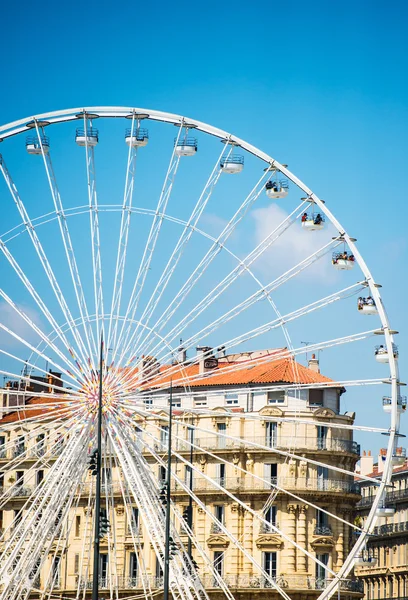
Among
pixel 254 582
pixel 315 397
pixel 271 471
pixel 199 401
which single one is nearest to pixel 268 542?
pixel 254 582

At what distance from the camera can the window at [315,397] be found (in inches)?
4109

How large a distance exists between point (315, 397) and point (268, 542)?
11.0m

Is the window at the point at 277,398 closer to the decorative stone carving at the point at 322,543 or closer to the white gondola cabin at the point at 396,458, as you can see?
the decorative stone carving at the point at 322,543

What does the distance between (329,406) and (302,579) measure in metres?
13.3

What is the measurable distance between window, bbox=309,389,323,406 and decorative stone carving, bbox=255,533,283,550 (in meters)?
9.97

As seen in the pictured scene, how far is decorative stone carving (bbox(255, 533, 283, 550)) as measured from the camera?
100 metres

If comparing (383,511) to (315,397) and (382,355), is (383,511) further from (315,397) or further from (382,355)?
(315,397)

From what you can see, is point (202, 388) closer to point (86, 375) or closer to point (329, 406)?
point (329, 406)

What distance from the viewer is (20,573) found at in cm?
6216

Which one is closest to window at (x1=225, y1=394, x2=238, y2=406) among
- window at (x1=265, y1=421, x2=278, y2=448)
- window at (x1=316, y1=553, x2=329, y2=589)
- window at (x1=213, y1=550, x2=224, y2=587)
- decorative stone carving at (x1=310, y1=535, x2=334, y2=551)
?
window at (x1=265, y1=421, x2=278, y2=448)

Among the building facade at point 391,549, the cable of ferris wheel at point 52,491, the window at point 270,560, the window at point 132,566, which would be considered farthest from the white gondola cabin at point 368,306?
the building facade at point 391,549

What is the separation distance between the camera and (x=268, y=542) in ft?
329

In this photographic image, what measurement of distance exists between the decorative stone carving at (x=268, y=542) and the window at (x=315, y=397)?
9970 mm

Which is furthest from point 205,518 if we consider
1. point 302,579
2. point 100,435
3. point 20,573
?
point 100,435
